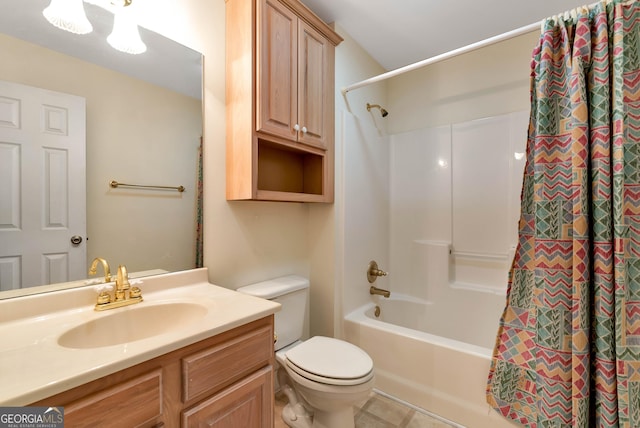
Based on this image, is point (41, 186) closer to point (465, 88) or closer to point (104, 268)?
point (104, 268)

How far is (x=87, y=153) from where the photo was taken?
3.58ft

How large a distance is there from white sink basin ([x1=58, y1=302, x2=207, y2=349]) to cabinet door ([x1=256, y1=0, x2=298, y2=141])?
91 centimetres

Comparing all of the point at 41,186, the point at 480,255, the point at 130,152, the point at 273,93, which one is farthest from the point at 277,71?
the point at 480,255

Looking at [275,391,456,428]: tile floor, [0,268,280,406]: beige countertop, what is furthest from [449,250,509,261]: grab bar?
[0,268,280,406]: beige countertop

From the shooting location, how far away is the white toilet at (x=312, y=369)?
4.06ft

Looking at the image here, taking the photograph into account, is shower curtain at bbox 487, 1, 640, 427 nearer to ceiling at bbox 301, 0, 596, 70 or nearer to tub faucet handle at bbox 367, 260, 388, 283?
ceiling at bbox 301, 0, 596, 70

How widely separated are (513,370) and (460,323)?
976mm

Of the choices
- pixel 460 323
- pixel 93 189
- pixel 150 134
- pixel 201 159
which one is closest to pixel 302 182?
pixel 201 159

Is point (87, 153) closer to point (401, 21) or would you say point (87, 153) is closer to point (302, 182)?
point (302, 182)

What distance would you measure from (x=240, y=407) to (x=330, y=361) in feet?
1.67

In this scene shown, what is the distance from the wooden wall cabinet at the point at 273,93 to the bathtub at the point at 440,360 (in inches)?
37.9

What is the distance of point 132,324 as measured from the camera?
1046 mm

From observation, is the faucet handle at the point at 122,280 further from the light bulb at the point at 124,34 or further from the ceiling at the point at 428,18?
the ceiling at the point at 428,18

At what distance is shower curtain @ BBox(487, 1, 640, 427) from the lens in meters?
1.02
